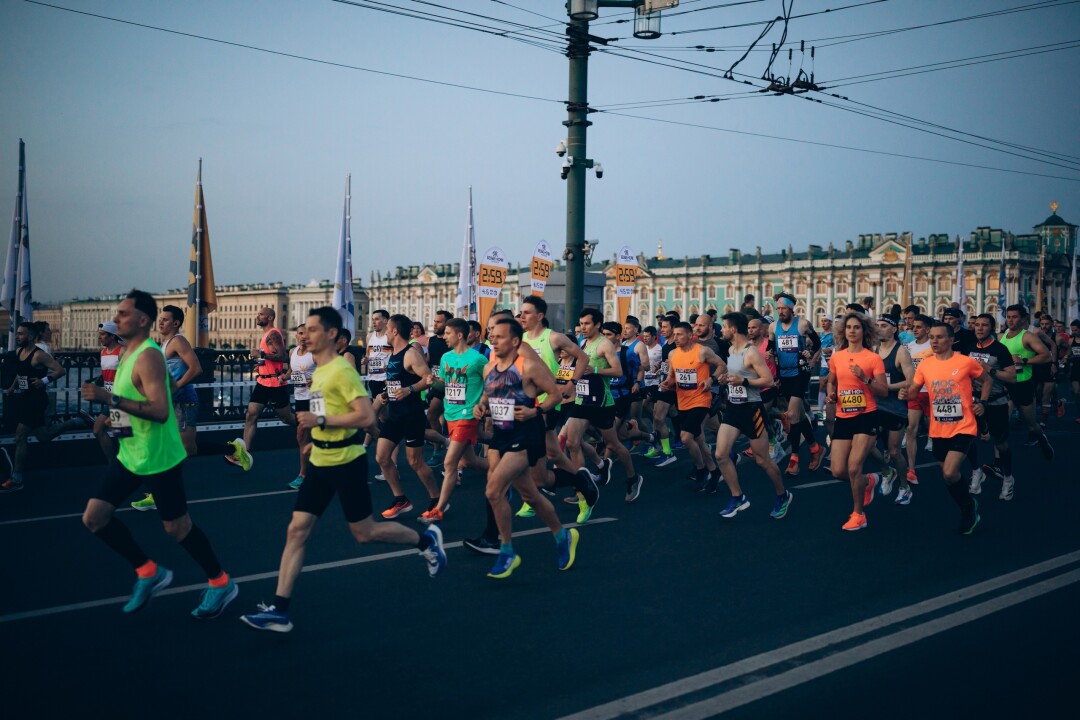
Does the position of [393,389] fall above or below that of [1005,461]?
above

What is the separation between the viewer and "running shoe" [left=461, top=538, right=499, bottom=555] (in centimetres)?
715

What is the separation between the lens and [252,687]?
4441mm

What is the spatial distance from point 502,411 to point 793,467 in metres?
6.19

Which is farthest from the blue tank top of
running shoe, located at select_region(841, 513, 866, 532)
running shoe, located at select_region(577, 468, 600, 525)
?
running shoe, located at select_region(577, 468, 600, 525)

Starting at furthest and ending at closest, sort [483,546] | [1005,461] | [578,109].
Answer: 1. [578,109]
2. [1005,461]
3. [483,546]

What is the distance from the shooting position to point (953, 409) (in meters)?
A: 8.12

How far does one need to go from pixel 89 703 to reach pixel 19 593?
7.31 ft

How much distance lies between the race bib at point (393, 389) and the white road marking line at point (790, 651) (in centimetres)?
481

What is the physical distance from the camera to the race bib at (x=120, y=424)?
5555 millimetres

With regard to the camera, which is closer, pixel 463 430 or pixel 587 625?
pixel 587 625

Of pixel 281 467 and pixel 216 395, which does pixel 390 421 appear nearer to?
pixel 281 467

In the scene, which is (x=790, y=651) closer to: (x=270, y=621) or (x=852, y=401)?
(x=270, y=621)

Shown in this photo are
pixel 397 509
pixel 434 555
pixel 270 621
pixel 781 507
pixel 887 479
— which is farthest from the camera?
pixel 887 479

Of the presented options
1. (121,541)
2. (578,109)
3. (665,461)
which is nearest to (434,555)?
(121,541)
